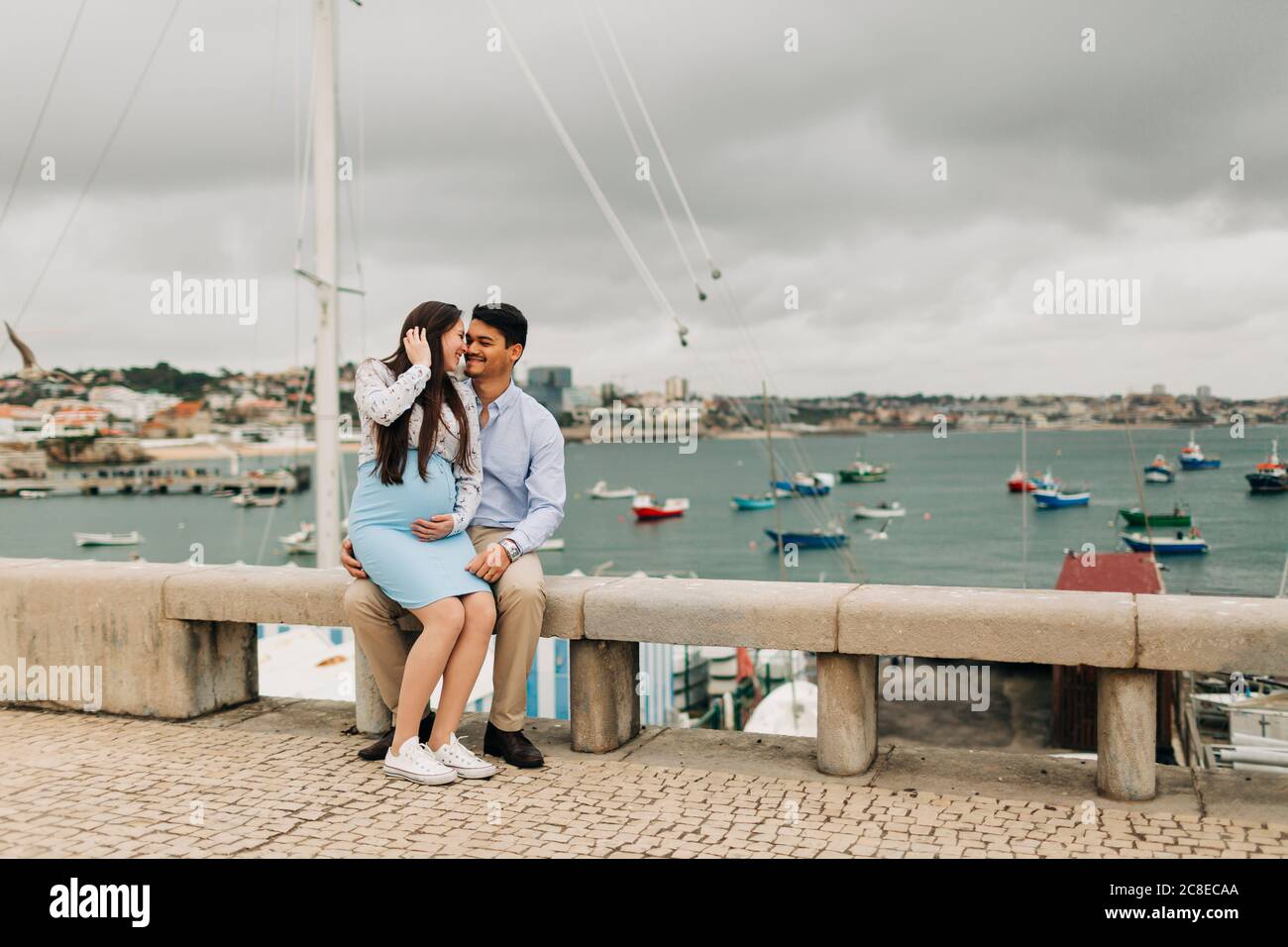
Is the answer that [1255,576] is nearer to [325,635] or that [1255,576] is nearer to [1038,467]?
[325,635]

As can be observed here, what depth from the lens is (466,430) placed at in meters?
5.41

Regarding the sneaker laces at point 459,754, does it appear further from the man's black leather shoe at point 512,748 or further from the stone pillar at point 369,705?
the stone pillar at point 369,705

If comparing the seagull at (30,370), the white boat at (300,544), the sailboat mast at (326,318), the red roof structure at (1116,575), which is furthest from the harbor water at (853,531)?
the seagull at (30,370)

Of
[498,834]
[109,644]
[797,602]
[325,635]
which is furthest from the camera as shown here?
[325,635]

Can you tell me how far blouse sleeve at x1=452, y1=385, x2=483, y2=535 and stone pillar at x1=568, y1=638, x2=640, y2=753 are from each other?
852 millimetres

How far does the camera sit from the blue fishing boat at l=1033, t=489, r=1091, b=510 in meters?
127

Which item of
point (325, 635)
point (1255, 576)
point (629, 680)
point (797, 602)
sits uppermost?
point (797, 602)

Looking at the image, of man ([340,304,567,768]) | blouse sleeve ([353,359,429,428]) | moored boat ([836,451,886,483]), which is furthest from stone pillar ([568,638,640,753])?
moored boat ([836,451,886,483])

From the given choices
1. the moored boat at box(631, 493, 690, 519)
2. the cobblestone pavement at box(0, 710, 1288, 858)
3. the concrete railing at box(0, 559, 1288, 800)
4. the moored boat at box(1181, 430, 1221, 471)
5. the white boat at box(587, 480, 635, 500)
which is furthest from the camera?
the moored boat at box(1181, 430, 1221, 471)

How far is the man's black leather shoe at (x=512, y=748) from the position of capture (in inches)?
210

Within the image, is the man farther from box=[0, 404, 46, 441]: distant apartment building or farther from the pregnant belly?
box=[0, 404, 46, 441]: distant apartment building

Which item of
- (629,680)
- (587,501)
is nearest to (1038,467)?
(587,501)

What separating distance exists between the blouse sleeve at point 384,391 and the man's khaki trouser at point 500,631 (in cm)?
85
